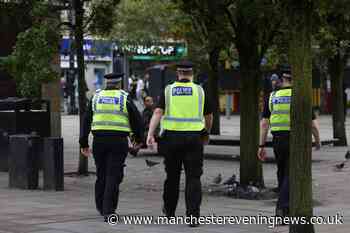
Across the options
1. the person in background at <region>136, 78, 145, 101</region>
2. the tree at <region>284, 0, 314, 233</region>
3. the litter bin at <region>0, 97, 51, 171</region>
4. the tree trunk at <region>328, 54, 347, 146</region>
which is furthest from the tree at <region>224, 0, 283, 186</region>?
the person in background at <region>136, 78, 145, 101</region>

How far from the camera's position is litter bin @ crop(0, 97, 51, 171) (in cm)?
1503

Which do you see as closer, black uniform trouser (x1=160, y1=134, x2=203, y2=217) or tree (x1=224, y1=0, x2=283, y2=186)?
black uniform trouser (x1=160, y1=134, x2=203, y2=217)

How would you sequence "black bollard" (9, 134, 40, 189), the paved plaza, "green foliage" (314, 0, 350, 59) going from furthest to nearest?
"black bollard" (9, 134, 40, 189) → "green foliage" (314, 0, 350, 59) → the paved plaza

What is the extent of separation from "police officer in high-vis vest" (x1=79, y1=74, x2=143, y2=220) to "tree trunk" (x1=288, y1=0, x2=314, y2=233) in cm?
294

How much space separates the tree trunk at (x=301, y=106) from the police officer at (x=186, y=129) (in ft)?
6.64

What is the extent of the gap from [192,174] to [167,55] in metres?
39.9

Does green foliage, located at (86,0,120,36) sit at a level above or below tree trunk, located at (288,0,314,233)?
above

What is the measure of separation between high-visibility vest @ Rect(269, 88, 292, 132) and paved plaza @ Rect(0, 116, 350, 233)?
1231 millimetres

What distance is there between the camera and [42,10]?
14555 millimetres

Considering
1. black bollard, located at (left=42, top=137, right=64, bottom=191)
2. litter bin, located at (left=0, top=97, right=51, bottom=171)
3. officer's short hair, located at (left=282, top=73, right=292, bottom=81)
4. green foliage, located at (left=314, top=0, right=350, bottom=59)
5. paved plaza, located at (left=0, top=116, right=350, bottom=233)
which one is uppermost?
green foliage, located at (left=314, top=0, right=350, bottom=59)

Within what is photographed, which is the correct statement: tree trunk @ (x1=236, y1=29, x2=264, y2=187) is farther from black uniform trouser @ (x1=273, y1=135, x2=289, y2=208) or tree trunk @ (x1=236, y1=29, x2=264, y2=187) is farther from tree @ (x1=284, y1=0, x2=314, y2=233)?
tree @ (x1=284, y1=0, x2=314, y2=233)

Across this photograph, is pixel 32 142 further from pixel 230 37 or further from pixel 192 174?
pixel 192 174

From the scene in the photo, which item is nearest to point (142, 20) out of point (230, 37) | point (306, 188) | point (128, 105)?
point (230, 37)

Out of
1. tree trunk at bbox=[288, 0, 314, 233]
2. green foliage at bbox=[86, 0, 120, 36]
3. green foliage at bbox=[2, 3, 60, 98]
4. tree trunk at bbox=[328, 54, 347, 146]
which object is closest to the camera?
tree trunk at bbox=[288, 0, 314, 233]
